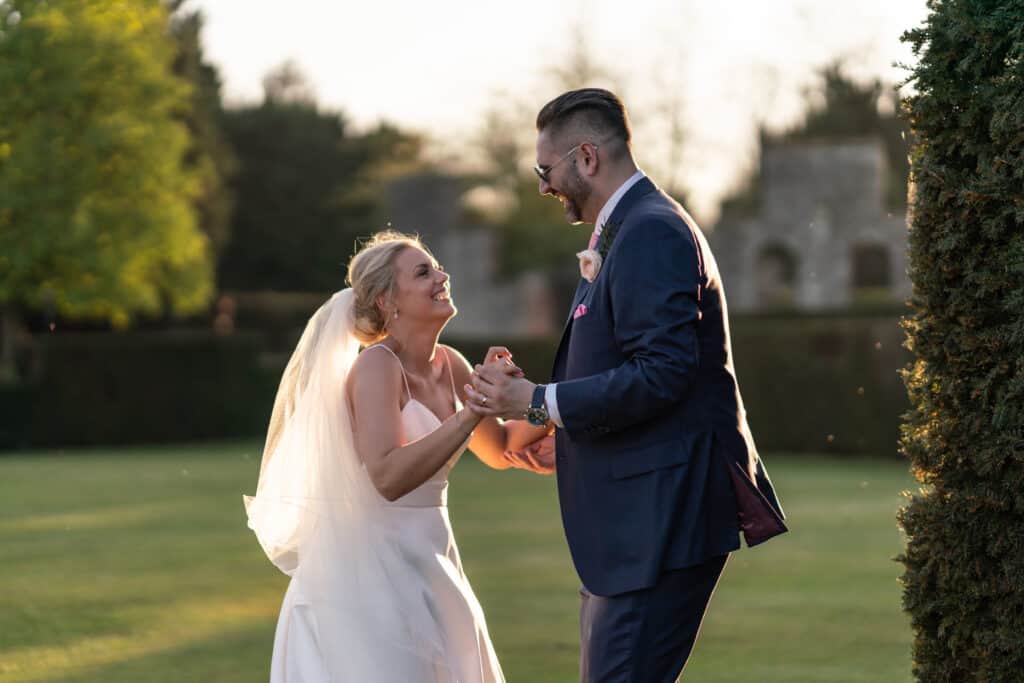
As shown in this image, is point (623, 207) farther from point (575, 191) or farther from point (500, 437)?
point (500, 437)

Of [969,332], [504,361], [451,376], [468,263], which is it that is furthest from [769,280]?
[504,361]

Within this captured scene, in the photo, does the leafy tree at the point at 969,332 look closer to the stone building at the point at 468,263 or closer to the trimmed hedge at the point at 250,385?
the trimmed hedge at the point at 250,385

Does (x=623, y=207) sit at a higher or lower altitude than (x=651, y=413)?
higher

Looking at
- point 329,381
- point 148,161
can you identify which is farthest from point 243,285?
point 329,381

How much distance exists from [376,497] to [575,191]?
4.41 feet

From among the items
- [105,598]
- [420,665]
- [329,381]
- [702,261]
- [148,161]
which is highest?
[148,161]

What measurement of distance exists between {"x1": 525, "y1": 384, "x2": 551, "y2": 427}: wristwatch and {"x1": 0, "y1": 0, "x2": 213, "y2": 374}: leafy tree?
70.3 ft

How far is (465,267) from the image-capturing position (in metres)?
34.9

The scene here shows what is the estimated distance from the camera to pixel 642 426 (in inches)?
A: 154

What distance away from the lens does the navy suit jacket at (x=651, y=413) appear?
376 centimetres

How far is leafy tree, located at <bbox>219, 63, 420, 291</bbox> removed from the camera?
1940 inches

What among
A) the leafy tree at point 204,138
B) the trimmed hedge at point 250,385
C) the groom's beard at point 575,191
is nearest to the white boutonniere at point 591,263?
the groom's beard at point 575,191

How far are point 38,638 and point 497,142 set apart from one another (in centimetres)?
3860

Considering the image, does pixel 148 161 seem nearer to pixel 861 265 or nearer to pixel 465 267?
pixel 465 267
